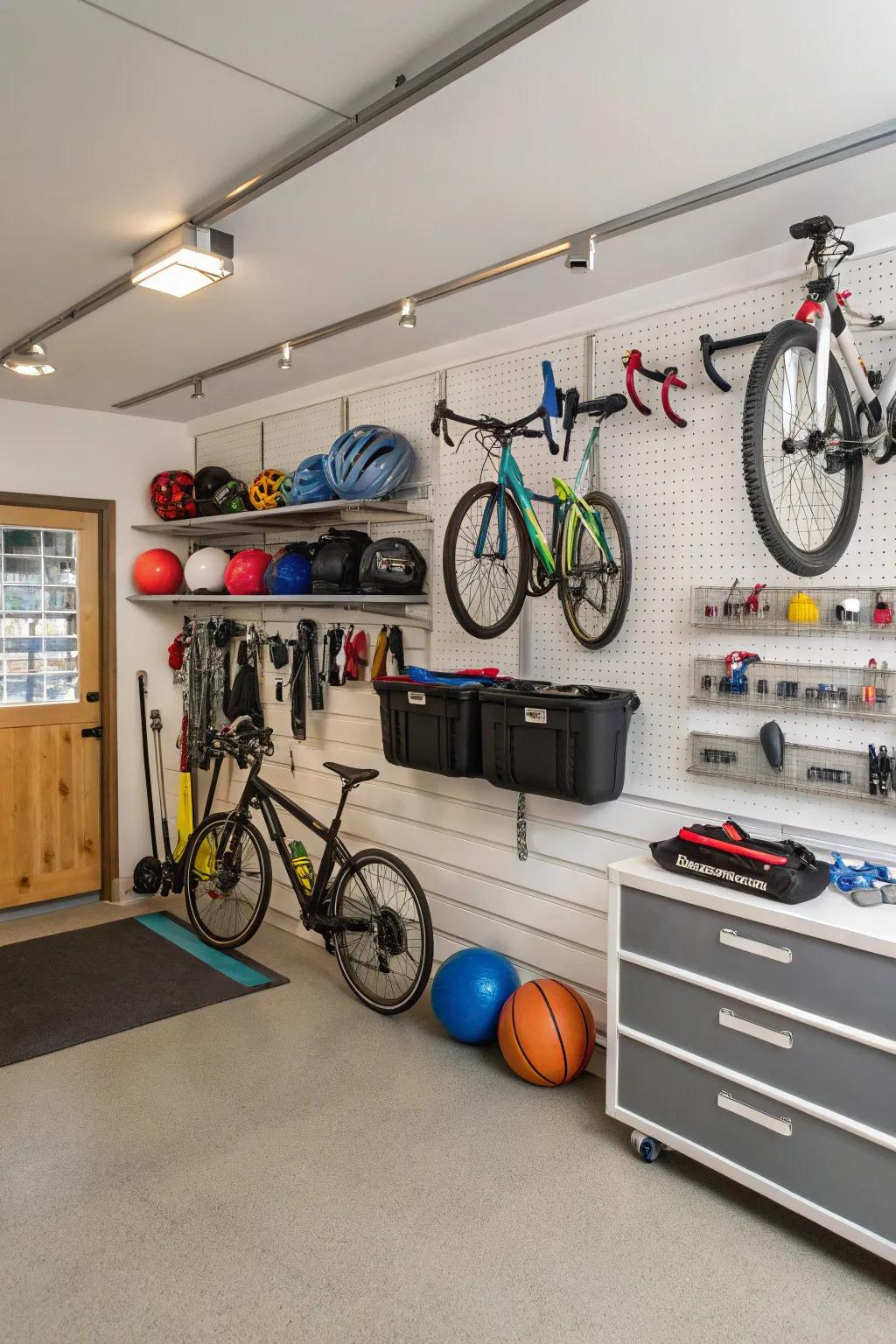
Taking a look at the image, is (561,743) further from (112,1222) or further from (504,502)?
(112,1222)

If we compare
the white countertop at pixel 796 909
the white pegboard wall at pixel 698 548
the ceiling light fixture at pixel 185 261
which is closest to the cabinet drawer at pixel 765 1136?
the white countertop at pixel 796 909

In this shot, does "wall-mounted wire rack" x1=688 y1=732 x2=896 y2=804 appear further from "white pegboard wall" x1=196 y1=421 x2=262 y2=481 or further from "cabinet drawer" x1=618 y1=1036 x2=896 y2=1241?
"white pegboard wall" x1=196 y1=421 x2=262 y2=481

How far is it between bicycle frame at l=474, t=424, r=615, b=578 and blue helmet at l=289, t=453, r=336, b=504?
3.40 feet

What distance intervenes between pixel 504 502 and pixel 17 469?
9.94 feet

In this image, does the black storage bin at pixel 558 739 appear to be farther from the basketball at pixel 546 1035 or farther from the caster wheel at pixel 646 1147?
the caster wheel at pixel 646 1147

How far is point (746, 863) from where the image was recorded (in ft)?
8.20

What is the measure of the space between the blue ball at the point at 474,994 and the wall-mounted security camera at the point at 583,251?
95.9 inches

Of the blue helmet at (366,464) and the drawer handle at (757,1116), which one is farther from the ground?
the blue helmet at (366,464)

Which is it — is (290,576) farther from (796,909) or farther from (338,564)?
(796,909)

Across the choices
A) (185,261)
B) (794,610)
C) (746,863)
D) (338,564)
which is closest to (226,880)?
(338,564)

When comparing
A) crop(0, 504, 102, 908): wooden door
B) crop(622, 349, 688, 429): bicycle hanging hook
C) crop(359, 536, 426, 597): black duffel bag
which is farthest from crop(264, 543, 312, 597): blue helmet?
crop(622, 349, 688, 429): bicycle hanging hook

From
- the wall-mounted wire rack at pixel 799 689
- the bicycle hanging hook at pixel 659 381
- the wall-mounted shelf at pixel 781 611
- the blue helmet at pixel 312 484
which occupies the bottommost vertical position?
the wall-mounted wire rack at pixel 799 689

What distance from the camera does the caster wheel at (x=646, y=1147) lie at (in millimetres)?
2752

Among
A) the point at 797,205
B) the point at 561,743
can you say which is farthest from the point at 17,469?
the point at 797,205
